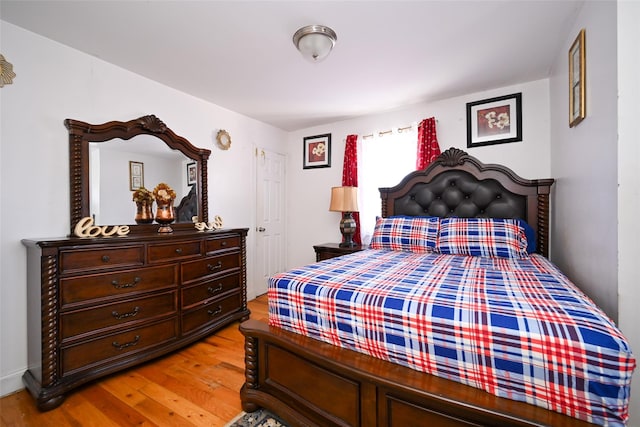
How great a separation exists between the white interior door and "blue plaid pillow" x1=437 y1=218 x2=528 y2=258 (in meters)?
2.33

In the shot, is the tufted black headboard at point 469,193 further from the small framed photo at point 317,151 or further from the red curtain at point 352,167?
the small framed photo at point 317,151

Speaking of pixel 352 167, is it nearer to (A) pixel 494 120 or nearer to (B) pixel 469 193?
(B) pixel 469 193

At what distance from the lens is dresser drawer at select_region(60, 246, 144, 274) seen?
1.73 m

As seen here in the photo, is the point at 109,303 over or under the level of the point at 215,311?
over

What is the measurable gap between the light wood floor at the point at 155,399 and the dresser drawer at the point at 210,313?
251 mm

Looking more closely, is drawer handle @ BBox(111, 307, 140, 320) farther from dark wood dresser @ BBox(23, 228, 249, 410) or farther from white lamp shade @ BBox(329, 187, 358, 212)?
white lamp shade @ BBox(329, 187, 358, 212)

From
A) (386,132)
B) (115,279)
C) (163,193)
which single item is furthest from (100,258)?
(386,132)

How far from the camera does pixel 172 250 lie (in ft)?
7.38

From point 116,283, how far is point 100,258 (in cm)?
21

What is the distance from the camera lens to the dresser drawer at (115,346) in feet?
5.68

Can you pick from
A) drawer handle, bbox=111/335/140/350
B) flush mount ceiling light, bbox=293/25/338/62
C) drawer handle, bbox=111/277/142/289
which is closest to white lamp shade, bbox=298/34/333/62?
flush mount ceiling light, bbox=293/25/338/62

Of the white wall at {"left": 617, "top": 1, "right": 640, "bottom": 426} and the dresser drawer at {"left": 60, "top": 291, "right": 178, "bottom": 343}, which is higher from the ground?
the white wall at {"left": 617, "top": 1, "right": 640, "bottom": 426}

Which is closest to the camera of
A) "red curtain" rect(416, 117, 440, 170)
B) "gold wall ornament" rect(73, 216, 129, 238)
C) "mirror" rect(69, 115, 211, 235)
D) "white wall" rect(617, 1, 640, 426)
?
"white wall" rect(617, 1, 640, 426)

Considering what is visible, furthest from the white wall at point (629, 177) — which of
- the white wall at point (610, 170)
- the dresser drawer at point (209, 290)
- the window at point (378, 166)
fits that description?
the dresser drawer at point (209, 290)
